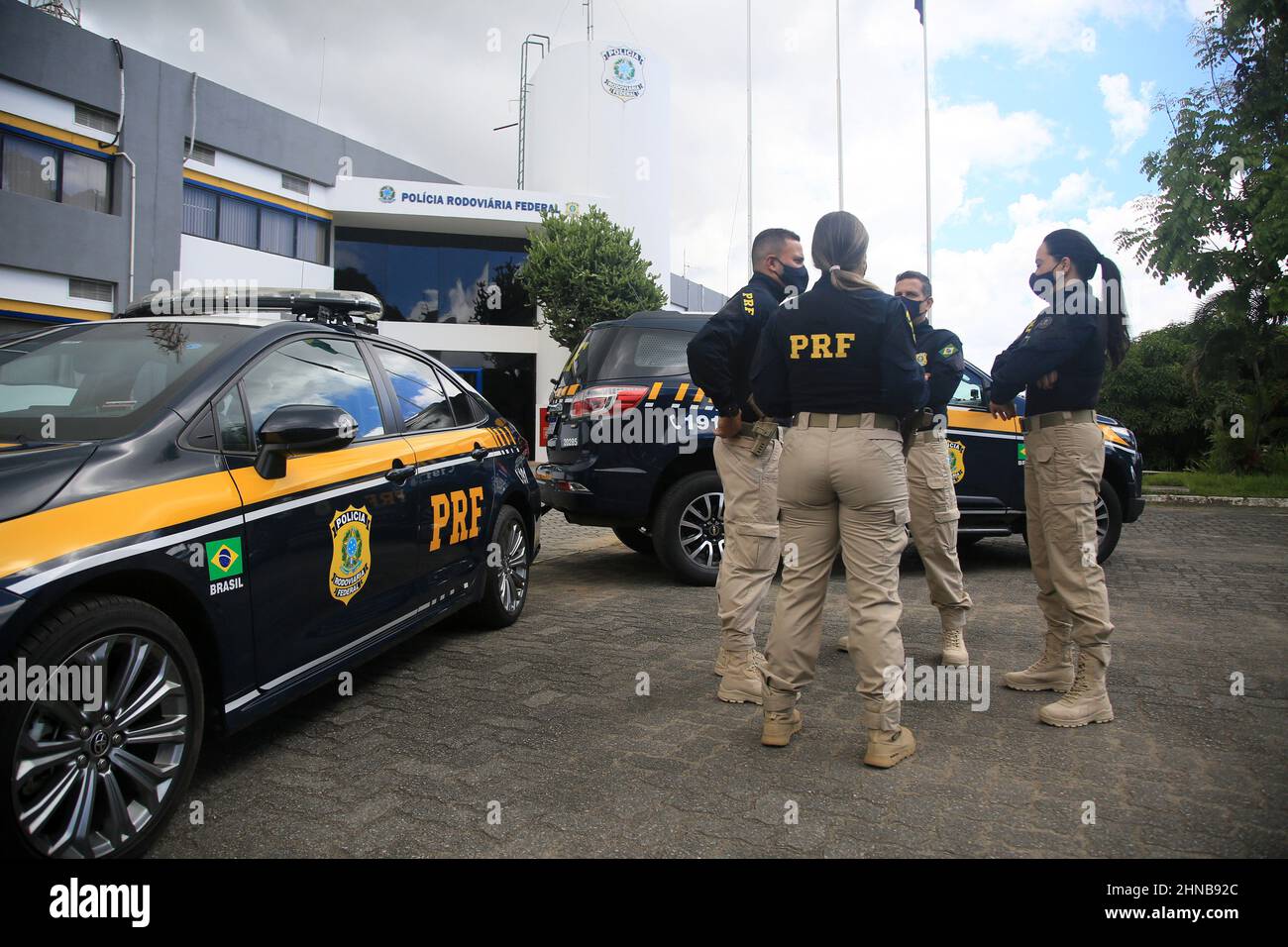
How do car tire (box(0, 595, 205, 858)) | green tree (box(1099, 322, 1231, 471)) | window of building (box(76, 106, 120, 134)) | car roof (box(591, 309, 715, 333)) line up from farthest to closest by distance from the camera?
green tree (box(1099, 322, 1231, 471)) < window of building (box(76, 106, 120, 134)) < car roof (box(591, 309, 715, 333)) < car tire (box(0, 595, 205, 858))

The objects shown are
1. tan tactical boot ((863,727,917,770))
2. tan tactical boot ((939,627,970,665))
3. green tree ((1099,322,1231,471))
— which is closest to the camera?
tan tactical boot ((863,727,917,770))

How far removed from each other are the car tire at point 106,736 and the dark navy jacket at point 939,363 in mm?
3701

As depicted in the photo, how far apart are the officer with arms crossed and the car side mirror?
2.84m

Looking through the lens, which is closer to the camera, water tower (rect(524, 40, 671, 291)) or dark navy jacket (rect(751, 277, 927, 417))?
dark navy jacket (rect(751, 277, 927, 417))

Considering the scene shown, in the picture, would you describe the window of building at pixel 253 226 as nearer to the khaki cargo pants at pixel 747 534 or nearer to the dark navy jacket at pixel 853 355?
the khaki cargo pants at pixel 747 534

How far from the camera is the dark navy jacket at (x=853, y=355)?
3164 mm

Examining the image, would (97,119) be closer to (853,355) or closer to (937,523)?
(937,523)

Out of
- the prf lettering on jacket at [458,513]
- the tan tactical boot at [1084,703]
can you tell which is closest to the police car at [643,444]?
the prf lettering on jacket at [458,513]

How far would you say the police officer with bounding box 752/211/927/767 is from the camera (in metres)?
3.15

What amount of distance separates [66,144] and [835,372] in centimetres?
2018

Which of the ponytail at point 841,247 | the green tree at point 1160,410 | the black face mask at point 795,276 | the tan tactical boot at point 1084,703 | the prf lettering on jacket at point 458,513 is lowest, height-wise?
the tan tactical boot at point 1084,703

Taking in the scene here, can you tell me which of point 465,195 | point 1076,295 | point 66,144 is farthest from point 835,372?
point 465,195

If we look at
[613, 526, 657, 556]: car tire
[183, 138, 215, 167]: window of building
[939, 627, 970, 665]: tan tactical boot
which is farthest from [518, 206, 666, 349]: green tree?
[939, 627, 970, 665]: tan tactical boot

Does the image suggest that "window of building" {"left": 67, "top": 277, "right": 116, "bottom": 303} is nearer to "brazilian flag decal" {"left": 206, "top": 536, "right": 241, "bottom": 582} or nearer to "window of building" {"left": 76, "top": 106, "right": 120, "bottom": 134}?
"window of building" {"left": 76, "top": 106, "right": 120, "bottom": 134}
